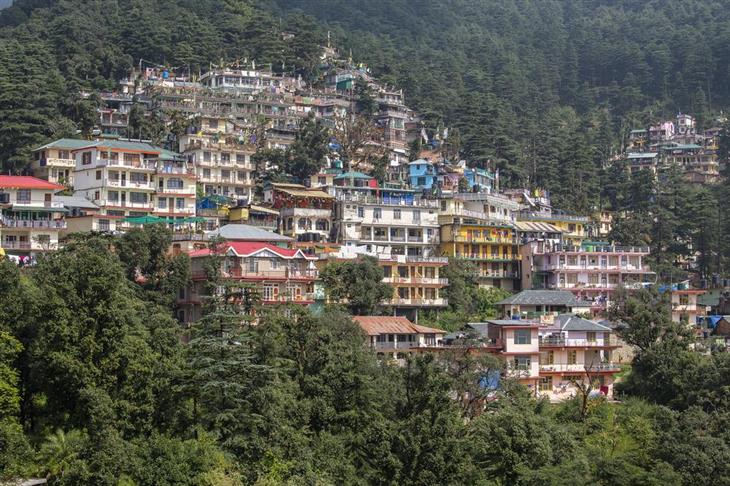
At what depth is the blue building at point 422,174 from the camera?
7506cm

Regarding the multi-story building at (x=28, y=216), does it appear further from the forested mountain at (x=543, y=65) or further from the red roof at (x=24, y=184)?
the forested mountain at (x=543, y=65)

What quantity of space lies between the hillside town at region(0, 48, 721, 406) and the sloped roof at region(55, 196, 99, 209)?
18 centimetres

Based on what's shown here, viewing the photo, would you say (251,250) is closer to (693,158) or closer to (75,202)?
(75,202)

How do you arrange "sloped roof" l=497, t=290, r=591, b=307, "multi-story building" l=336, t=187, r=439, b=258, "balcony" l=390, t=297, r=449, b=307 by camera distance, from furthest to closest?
"multi-story building" l=336, t=187, r=439, b=258 < "sloped roof" l=497, t=290, r=591, b=307 < "balcony" l=390, t=297, r=449, b=307

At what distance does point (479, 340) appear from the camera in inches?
1988

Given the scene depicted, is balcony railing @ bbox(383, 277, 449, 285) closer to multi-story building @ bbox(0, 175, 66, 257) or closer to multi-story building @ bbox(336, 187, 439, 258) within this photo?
multi-story building @ bbox(336, 187, 439, 258)

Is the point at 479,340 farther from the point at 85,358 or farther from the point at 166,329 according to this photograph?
the point at 85,358

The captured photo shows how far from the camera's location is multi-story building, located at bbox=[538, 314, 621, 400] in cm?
5447

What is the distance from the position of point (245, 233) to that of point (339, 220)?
25.3ft

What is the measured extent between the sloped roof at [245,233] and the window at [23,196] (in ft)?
29.8

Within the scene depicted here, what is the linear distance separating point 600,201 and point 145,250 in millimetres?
43791

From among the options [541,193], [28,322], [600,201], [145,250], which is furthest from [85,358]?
[600,201]

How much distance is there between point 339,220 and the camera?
213ft

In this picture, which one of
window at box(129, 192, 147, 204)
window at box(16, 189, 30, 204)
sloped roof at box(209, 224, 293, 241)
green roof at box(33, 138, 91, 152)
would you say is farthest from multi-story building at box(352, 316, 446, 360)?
green roof at box(33, 138, 91, 152)
